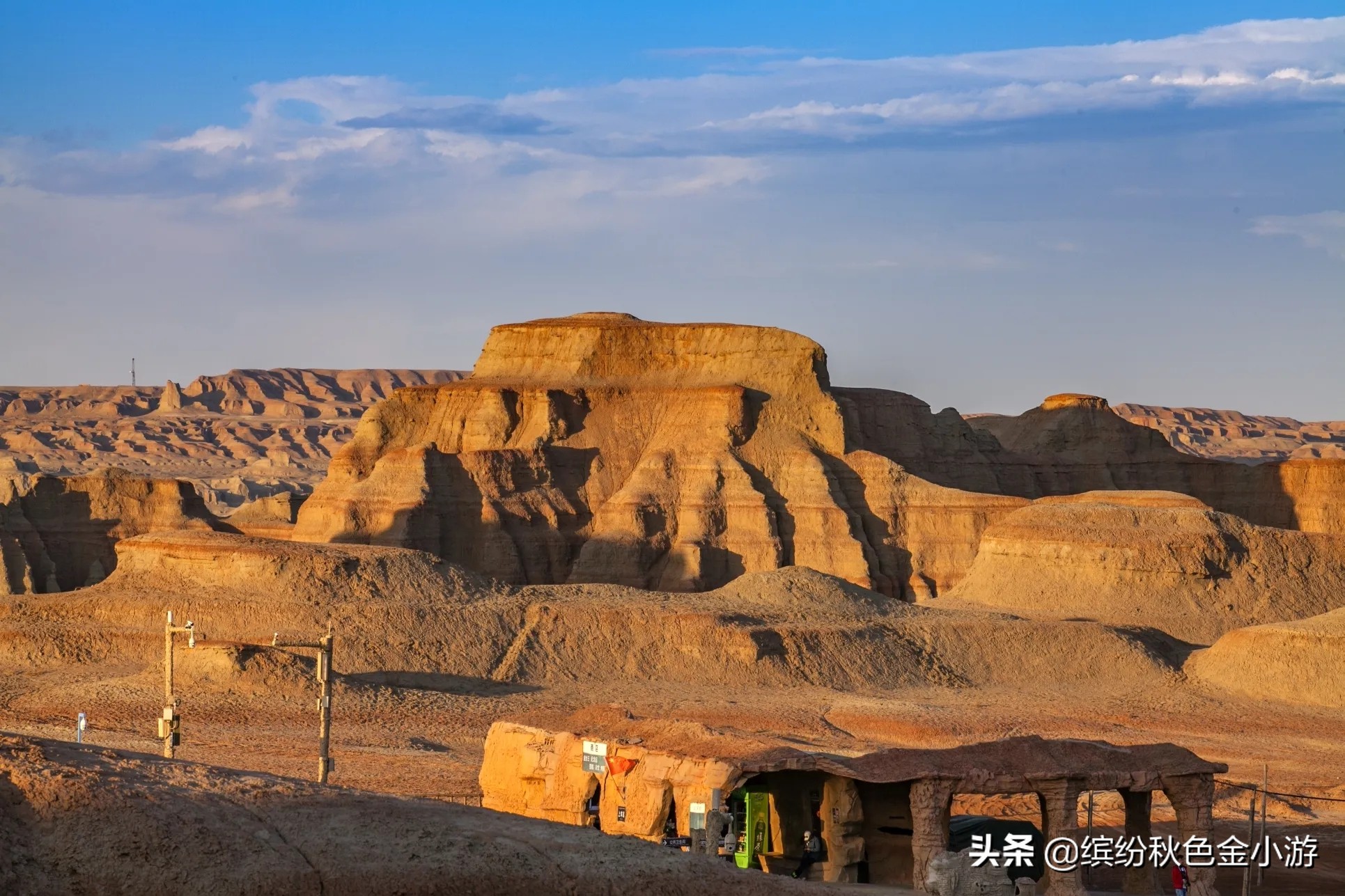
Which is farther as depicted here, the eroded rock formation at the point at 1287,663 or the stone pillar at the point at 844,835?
the eroded rock formation at the point at 1287,663

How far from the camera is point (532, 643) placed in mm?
56625

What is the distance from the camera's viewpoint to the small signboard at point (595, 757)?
29.9 m

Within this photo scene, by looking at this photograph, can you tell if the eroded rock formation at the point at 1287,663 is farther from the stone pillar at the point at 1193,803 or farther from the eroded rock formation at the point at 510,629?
the stone pillar at the point at 1193,803

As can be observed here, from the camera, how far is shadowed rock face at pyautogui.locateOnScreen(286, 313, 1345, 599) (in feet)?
255

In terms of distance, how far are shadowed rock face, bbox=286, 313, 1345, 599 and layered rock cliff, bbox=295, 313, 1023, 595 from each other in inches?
3.4

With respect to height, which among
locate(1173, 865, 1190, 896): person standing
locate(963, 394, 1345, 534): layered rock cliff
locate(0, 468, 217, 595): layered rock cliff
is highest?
locate(963, 394, 1345, 534): layered rock cliff

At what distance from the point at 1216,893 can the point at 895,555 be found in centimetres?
5220

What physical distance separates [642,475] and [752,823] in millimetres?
52813

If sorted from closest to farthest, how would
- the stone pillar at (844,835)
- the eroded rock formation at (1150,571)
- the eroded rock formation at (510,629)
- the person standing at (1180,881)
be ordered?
the person standing at (1180,881) < the stone pillar at (844,835) < the eroded rock formation at (510,629) < the eroded rock formation at (1150,571)

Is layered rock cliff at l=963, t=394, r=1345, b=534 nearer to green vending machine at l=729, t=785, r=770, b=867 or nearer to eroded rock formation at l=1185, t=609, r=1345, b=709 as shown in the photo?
eroded rock formation at l=1185, t=609, r=1345, b=709

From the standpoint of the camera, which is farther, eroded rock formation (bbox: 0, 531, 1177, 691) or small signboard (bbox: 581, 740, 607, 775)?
eroded rock formation (bbox: 0, 531, 1177, 691)

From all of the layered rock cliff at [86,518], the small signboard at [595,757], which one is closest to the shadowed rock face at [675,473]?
the layered rock cliff at [86,518]

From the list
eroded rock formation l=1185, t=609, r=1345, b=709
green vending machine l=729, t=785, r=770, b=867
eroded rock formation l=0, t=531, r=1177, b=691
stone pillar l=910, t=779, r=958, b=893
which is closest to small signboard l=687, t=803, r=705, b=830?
green vending machine l=729, t=785, r=770, b=867

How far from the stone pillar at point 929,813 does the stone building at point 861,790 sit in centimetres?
2
